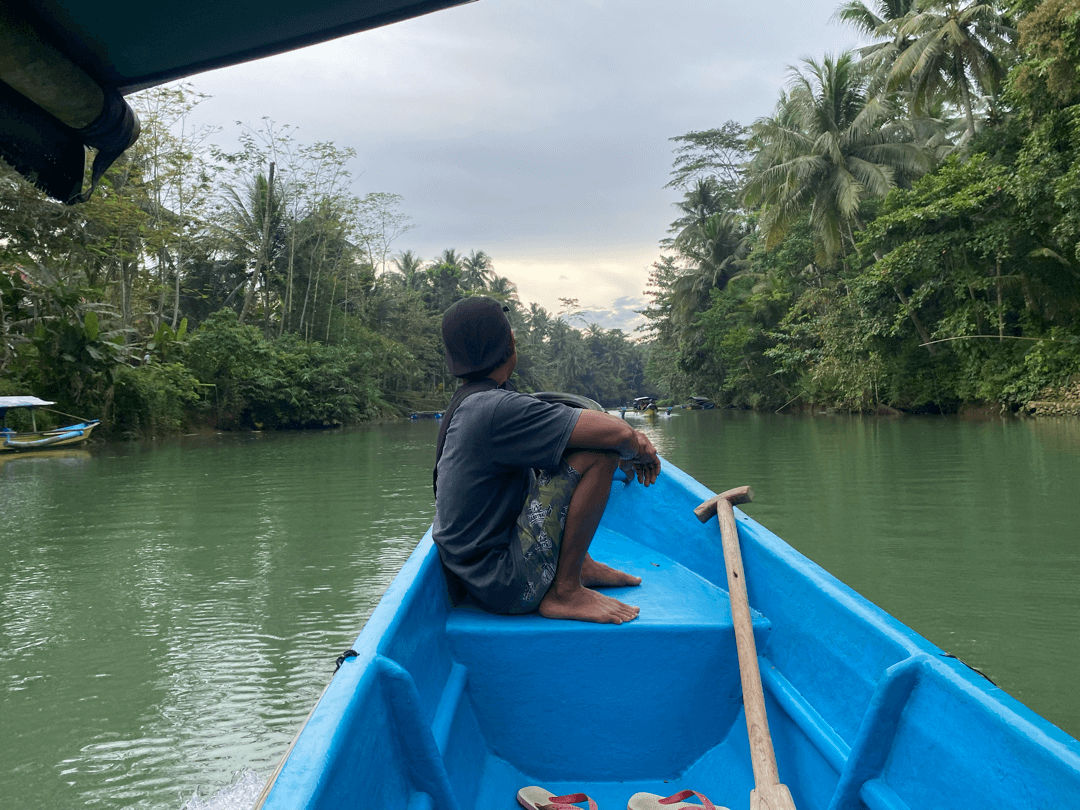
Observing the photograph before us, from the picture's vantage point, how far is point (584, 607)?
1.94 metres

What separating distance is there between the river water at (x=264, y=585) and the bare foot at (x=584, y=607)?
991mm

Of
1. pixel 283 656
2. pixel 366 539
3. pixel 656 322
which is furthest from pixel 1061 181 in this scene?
pixel 656 322

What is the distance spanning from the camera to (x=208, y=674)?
9.87ft

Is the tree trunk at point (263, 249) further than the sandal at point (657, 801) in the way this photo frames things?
Yes

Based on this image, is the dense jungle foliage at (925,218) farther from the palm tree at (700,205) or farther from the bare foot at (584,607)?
the bare foot at (584,607)

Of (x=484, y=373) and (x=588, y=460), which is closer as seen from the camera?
(x=588, y=460)

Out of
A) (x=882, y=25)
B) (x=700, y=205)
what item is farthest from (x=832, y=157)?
(x=700, y=205)

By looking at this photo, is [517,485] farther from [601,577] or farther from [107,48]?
[107,48]

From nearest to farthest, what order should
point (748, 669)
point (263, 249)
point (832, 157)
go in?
point (748, 669)
point (832, 157)
point (263, 249)

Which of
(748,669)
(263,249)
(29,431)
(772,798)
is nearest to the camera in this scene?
(772,798)

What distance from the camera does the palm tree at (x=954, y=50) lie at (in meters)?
15.2

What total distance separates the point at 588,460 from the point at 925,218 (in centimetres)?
1559

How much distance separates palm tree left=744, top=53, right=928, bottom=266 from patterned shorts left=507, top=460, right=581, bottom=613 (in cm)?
1778

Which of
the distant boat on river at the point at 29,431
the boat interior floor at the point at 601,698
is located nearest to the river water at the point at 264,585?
the boat interior floor at the point at 601,698
